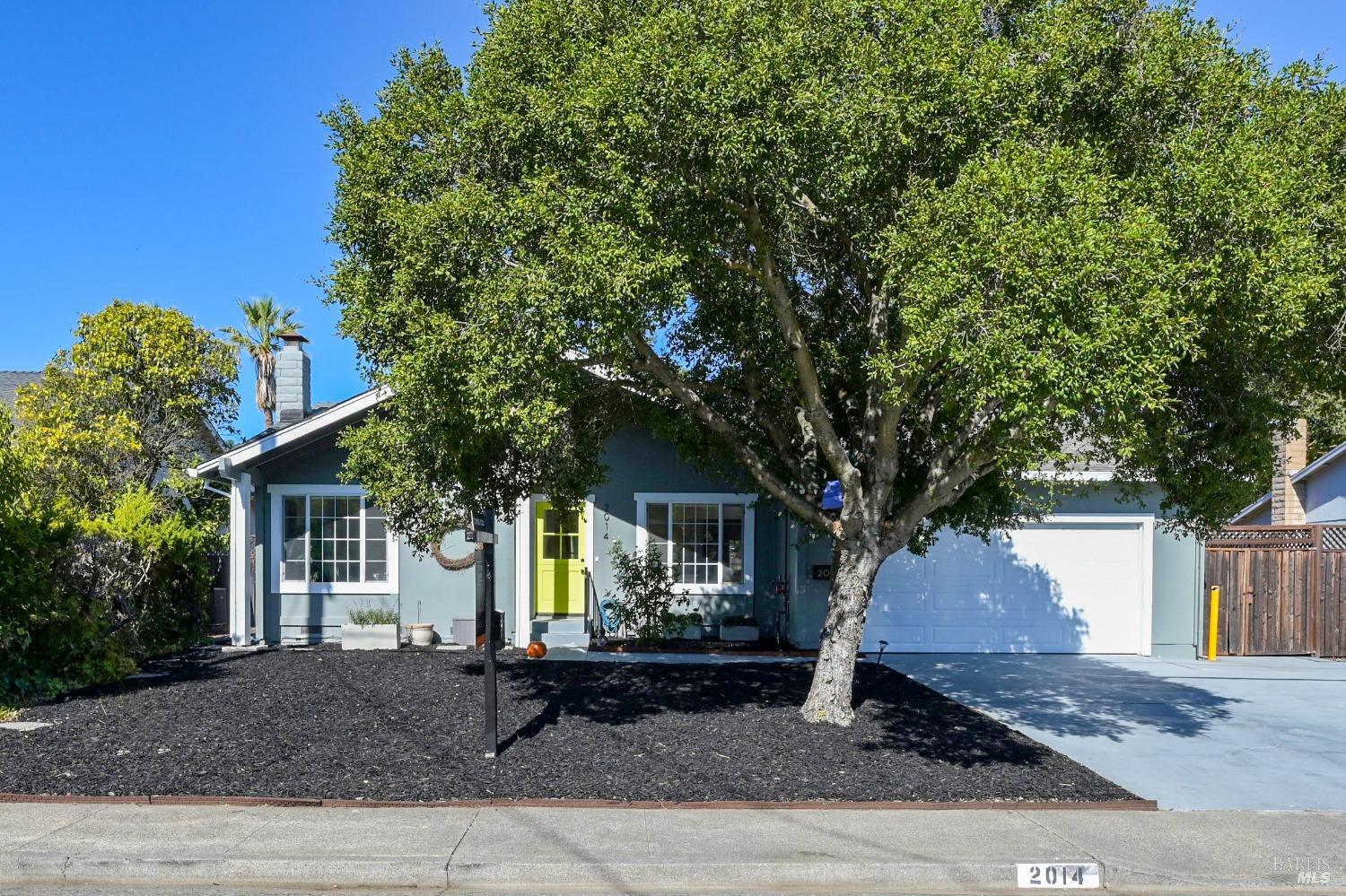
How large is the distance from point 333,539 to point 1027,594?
10360mm

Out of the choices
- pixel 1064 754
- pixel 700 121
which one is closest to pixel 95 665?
pixel 700 121

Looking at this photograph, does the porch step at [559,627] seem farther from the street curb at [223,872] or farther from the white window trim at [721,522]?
the street curb at [223,872]

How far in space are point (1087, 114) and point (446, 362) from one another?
5431 millimetres

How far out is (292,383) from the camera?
48.9 ft

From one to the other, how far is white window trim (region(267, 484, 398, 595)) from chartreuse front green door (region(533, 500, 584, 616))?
7.03 feet

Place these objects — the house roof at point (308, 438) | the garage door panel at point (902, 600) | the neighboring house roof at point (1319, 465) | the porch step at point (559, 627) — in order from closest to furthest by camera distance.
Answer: the house roof at point (308, 438) → the porch step at point (559, 627) → the garage door panel at point (902, 600) → the neighboring house roof at point (1319, 465)

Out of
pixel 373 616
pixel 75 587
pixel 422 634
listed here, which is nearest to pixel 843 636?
pixel 422 634

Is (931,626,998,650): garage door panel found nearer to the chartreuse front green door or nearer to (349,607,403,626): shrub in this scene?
the chartreuse front green door

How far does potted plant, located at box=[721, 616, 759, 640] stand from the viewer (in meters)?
13.9

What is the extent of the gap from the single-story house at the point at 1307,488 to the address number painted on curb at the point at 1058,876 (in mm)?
15025

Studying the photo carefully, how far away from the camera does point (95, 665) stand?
1098 cm

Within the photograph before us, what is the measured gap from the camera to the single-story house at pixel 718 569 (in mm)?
13984

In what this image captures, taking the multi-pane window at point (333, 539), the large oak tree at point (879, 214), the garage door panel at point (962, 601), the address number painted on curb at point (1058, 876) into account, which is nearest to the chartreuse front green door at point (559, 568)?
the multi-pane window at point (333, 539)

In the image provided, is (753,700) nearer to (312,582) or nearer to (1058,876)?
(1058,876)
